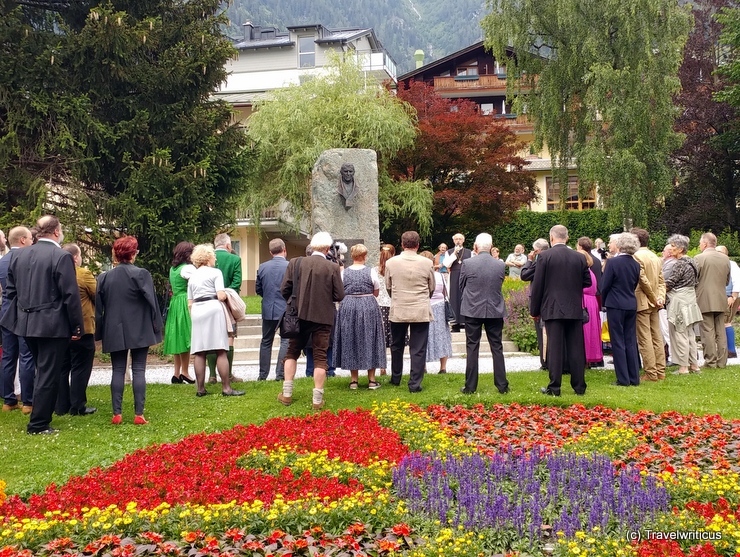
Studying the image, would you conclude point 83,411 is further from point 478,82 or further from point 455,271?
point 478,82

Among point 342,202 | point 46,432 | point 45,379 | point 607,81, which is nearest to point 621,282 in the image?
point 45,379

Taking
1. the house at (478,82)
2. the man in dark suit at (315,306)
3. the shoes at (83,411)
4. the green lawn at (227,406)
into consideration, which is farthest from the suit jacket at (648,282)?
the house at (478,82)

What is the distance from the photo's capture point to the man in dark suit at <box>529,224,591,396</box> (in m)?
9.00

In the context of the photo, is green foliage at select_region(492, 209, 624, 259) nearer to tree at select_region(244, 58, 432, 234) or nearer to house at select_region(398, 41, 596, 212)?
house at select_region(398, 41, 596, 212)

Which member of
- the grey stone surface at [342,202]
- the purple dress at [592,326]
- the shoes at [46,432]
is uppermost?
the grey stone surface at [342,202]

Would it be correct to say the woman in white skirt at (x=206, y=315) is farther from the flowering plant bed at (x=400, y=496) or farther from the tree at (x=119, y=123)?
the tree at (x=119, y=123)

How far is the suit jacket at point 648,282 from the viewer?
33.1 ft

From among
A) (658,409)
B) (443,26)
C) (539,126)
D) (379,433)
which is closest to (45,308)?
(379,433)

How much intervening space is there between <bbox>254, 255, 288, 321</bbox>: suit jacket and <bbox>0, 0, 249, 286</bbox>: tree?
4920 millimetres

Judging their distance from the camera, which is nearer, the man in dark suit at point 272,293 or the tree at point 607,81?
the man in dark suit at point 272,293

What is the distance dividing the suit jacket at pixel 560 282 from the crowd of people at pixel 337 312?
15 mm

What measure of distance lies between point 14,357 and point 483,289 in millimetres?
5990

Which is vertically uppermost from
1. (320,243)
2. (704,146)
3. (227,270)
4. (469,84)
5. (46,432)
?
(469,84)

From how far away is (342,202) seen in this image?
16938 millimetres
